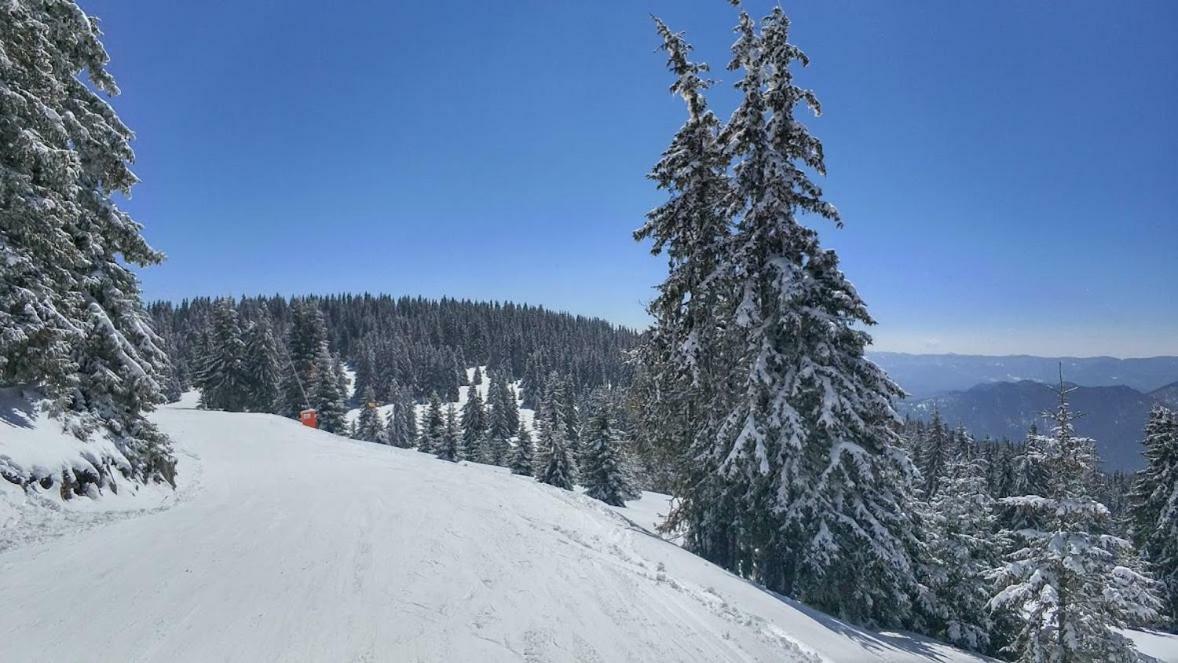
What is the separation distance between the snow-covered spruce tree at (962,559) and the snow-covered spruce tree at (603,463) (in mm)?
19787

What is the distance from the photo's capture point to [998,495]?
46156 mm

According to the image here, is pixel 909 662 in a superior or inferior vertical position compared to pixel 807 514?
inferior

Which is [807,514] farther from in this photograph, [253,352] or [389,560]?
[253,352]

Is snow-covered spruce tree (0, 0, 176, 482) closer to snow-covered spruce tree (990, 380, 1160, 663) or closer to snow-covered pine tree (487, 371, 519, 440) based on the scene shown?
snow-covered spruce tree (990, 380, 1160, 663)

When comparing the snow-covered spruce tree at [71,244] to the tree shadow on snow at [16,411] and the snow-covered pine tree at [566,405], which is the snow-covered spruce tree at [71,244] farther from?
the snow-covered pine tree at [566,405]

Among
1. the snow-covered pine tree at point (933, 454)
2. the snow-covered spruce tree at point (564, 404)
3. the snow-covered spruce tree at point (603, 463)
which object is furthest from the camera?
the snow-covered spruce tree at point (564, 404)

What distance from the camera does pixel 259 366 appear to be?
44719 millimetres

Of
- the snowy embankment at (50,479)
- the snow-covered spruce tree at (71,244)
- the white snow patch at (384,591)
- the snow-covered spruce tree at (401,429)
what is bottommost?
the snow-covered spruce tree at (401,429)

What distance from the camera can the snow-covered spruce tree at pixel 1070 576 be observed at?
12508mm

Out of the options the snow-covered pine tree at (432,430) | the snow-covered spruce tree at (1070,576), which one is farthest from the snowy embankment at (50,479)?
the snow-covered pine tree at (432,430)

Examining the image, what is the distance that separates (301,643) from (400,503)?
554cm

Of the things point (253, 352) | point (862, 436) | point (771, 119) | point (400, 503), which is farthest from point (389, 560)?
point (253, 352)

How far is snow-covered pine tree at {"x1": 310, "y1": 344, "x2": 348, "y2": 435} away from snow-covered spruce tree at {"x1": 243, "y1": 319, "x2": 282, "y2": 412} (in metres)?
3.53

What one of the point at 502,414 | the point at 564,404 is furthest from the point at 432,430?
the point at 502,414
